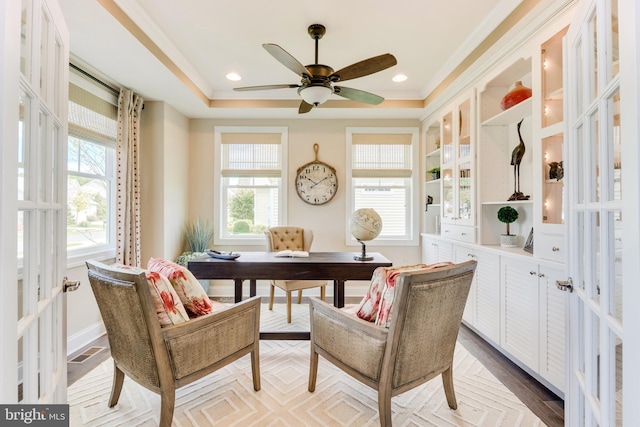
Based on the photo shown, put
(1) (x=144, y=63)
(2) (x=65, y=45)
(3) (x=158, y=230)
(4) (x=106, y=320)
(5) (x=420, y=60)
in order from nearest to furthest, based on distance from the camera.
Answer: (2) (x=65, y=45) < (4) (x=106, y=320) < (1) (x=144, y=63) < (5) (x=420, y=60) < (3) (x=158, y=230)

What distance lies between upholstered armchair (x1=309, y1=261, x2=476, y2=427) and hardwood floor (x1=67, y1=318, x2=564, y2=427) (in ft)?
2.10

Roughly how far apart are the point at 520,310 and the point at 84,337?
3.69 meters

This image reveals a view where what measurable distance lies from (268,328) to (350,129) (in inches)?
113

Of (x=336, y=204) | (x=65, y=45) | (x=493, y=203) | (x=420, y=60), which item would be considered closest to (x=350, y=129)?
(x=336, y=204)

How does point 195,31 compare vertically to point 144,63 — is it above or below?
above

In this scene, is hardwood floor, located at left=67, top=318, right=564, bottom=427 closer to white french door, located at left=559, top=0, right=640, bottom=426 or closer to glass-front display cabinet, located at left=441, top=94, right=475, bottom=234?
white french door, located at left=559, top=0, right=640, bottom=426

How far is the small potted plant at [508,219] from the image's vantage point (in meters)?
2.58

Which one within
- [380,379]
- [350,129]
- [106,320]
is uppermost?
[350,129]

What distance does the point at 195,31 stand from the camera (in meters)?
2.54

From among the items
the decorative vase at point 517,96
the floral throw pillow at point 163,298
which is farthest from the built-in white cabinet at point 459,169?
the floral throw pillow at point 163,298

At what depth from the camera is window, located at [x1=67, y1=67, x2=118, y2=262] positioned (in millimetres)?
2732

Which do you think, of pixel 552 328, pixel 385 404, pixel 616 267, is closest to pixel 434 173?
pixel 552 328

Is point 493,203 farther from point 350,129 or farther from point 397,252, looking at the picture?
point 350,129

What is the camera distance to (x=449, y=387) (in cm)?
183
